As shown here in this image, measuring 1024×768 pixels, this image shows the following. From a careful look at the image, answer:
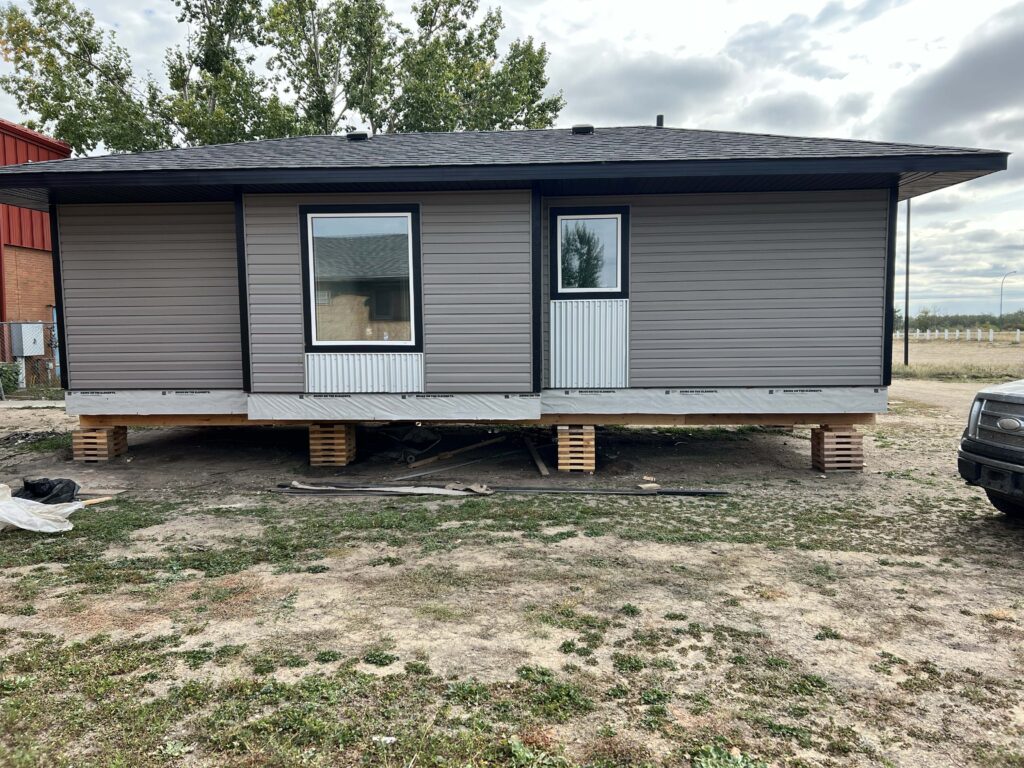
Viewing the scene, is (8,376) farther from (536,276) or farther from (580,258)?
(580,258)

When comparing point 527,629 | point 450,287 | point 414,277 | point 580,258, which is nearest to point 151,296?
point 414,277

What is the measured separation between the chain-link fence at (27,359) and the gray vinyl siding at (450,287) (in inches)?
415

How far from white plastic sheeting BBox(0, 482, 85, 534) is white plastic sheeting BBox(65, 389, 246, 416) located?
238cm

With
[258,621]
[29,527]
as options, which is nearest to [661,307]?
[258,621]

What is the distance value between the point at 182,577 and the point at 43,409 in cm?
1009

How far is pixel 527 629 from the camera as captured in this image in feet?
10.4

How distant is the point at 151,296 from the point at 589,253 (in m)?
5.12

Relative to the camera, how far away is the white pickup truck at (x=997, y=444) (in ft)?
14.5

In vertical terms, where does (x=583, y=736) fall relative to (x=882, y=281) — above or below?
below

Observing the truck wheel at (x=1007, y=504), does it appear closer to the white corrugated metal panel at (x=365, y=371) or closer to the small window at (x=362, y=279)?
the white corrugated metal panel at (x=365, y=371)

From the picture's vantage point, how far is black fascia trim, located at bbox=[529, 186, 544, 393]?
6.69 metres

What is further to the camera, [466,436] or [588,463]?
[466,436]

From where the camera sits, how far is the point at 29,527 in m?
4.66

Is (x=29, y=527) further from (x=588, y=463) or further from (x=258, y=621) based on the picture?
(x=588, y=463)
